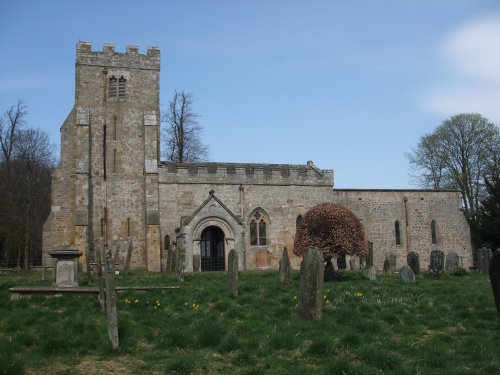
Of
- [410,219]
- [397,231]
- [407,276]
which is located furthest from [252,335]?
[410,219]

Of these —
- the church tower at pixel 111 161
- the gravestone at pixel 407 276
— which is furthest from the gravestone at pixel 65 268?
the church tower at pixel 111 161

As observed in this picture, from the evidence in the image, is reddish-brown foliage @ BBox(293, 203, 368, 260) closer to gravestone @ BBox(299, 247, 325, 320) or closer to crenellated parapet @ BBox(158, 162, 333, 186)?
crenellated parapet @ BBox(158, 162, 333, 186)

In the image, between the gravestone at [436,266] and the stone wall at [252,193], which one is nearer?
the gravestone at [436,266]

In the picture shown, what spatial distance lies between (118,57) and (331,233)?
684 inches

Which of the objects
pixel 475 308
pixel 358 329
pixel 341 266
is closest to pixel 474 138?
pixel 341 266

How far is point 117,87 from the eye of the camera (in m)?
32.8

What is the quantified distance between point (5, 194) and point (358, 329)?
111ft

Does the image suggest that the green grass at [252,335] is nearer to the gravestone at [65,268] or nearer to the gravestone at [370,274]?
the gravestone at [65,268]

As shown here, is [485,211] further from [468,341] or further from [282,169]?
[468,341]

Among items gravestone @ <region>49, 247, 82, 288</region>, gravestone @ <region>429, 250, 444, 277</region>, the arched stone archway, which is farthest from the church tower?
gravestone @ <region>429, 250, 444, 277</region>

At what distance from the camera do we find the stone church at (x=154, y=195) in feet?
99.3

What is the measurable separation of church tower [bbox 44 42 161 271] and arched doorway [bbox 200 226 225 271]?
250 cm

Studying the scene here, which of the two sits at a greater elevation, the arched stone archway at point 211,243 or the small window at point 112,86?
the small window at point 112,86

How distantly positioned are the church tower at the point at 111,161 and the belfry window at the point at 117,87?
6cm
